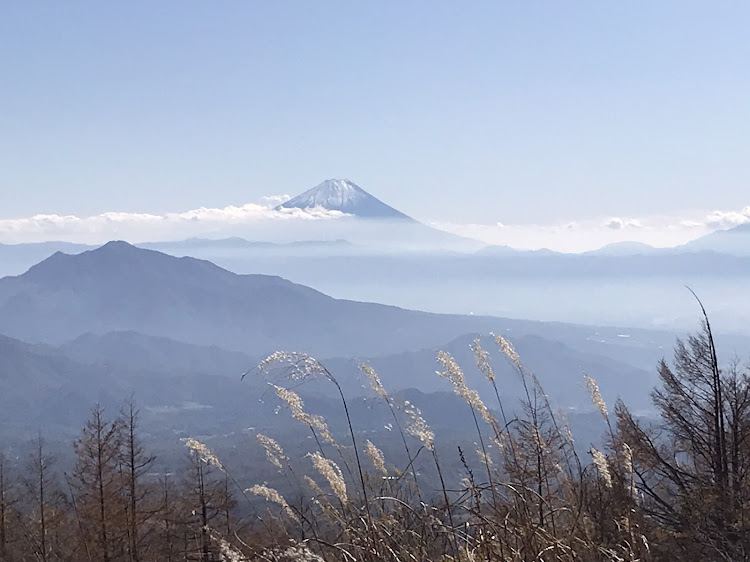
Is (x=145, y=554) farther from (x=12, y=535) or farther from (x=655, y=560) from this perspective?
(x=655, y=560)

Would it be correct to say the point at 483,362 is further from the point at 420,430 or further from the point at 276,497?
the point at 276,497

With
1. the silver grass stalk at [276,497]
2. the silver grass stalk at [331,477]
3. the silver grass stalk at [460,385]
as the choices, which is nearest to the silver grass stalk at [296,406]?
the silver grass stalk at [331,477]

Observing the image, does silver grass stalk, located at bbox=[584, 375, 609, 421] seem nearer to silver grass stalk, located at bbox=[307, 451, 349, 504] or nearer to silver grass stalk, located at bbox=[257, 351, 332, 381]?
silver grass stalk, located at bbox=[307, 451, 349, 504]

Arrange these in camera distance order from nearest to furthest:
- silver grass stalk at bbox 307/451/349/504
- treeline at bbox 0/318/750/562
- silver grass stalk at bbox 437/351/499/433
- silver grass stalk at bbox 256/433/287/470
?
treeline at bbox 0/318/750/562, silver grass stalk at bbox 307/451/349/504, silver grass stalk at bbox 437/351/499/433, silver grass stalk at bbox 256/433/287/470

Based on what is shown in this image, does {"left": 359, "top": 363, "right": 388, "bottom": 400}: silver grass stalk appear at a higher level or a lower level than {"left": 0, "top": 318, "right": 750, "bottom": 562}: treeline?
higher

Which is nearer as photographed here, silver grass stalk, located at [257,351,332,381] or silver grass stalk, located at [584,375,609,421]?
silver grass stalk, located at [257,351,332,381]

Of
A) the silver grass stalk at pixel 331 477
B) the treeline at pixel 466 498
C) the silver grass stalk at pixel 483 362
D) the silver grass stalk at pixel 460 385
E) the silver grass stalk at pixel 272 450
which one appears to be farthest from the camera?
the silver grass stalk at pixel 272 450

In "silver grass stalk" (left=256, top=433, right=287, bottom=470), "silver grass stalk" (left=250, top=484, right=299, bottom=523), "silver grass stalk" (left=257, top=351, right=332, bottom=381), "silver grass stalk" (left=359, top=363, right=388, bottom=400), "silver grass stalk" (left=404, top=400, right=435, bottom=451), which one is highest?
"silver grass stalk" (left=257, top=351, right=332, bottom=381)

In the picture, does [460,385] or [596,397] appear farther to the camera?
[596,397]

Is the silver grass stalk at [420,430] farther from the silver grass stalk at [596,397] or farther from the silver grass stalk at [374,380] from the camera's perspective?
the silver grass stalk at [596,397]

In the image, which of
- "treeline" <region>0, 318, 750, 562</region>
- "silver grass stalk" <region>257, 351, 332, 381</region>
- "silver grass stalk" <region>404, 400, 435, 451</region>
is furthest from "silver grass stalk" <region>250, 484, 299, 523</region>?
"silver grass stalk" <region>404, 400, 435, 451</region>

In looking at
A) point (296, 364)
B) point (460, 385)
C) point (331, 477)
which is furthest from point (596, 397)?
point (296, 364)

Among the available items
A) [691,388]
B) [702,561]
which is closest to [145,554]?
Answer: [691,388]

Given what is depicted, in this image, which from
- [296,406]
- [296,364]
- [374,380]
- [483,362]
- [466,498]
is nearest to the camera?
[466,498]
